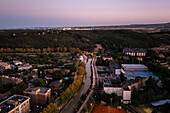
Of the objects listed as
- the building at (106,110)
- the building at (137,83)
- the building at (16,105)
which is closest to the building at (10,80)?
the building at (16,105)

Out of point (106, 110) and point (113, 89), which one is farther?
point (113, 89)

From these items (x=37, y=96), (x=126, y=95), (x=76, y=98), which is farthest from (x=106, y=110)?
(x=37, y=96)

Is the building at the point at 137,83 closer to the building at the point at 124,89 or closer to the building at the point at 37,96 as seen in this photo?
the building at the point at 124,89

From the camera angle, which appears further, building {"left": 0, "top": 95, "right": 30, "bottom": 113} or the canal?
the canal

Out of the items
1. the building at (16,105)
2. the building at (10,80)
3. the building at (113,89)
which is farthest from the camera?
the building at (10,80)

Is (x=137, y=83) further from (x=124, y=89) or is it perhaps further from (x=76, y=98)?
(x=76, y=98)

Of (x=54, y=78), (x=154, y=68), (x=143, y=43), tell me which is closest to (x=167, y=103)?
(x=154, y=68)

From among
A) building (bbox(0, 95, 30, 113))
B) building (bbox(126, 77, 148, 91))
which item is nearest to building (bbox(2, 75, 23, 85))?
building (bbox(0, 95, 30, 113))

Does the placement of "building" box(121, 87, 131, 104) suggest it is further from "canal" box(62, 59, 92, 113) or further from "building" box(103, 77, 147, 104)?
"canal" box(62, 59, 92, 113)
